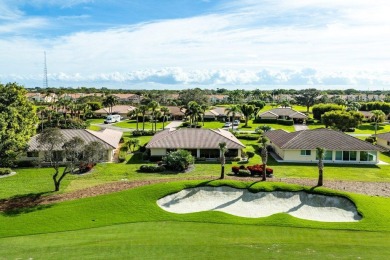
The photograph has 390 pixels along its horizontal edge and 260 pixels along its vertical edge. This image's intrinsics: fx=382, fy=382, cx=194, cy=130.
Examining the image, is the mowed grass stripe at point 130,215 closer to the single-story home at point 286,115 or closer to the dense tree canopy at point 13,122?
the dense tree canopy at point 13,122

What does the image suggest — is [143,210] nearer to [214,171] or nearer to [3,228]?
[3,228]

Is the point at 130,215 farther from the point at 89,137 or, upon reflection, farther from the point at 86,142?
the point at 89,137

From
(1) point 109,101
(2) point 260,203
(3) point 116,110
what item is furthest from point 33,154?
(3) point 116,110

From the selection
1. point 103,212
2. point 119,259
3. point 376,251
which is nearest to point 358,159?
point 376,251

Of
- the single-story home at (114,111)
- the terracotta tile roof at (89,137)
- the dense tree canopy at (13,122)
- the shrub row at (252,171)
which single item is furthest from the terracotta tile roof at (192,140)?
the single-story home at (114,111)

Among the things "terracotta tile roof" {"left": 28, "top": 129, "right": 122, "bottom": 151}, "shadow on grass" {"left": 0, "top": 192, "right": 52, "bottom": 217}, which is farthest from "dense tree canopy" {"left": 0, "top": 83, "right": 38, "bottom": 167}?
"shadow on grass" {"left": 0, "top": 192, "right": 52, "bottom": 217}

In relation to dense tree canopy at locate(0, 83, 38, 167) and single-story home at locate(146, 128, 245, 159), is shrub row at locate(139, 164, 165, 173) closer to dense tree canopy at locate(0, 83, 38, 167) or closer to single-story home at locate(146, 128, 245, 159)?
single-story home at locate(146, 128, 245, 159)
